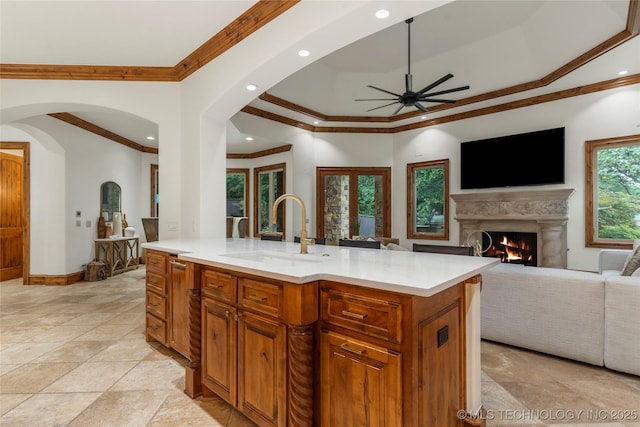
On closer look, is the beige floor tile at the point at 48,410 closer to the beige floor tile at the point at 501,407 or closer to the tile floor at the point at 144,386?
the tile floor at the point at 144,386

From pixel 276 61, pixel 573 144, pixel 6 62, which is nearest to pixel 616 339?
pixel 276 61

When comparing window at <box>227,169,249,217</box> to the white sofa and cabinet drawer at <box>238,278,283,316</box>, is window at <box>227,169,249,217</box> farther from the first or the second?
cabinet drawer at <box>238,278,283,316</box>

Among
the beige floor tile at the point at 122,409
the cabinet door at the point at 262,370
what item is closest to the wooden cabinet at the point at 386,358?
the cabinet door at the point at 262,370

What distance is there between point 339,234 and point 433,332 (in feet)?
18.7

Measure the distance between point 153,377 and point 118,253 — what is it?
191 inches

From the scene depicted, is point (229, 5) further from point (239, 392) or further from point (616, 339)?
point (616, 339)

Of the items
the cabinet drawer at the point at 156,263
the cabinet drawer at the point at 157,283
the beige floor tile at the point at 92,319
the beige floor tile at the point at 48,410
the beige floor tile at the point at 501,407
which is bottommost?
the beige floor tile at the point at 92,319

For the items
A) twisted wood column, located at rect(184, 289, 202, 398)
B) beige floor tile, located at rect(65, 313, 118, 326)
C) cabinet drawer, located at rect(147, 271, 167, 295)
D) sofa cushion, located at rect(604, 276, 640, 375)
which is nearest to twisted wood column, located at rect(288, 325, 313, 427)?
twisted wood column, located at rect(184, 289, 202, 398)

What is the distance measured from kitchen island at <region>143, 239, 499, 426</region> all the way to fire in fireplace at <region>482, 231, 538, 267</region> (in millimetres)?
4272

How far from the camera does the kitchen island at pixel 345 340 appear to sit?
1228 mm

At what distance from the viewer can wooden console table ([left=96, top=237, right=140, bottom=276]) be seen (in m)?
6.01

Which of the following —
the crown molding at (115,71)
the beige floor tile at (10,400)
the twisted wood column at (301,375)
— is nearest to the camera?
the twisted wood column at (301,375)

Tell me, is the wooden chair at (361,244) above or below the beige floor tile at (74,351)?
above

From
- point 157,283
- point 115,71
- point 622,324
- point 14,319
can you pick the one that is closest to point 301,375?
point 157,283
